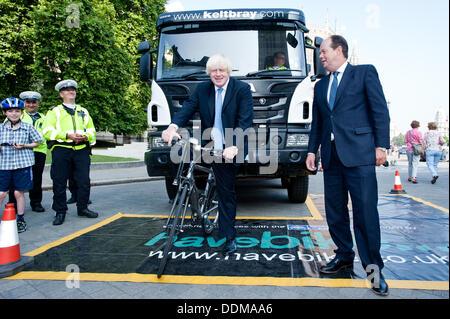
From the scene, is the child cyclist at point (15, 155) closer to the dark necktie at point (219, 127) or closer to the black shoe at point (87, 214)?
the black shoe at point (87, 214)

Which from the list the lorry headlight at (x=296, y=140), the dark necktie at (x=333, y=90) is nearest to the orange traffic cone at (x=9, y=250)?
the dark necktie at (x=333, y=90)

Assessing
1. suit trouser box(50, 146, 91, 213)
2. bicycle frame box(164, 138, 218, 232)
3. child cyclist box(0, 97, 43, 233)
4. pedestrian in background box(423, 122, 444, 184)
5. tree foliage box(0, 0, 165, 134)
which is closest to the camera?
bicycle frame box(164, 138, 218, 232)

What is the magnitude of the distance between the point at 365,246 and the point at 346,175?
58 cm

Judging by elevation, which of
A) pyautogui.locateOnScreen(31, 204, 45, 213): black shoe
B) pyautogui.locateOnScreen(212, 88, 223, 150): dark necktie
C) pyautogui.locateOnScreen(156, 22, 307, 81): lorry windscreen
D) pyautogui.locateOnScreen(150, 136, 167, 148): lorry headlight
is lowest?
pyautogui.locateOnScreen(31, 204, 45, 213): black shoe

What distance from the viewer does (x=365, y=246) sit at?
277 cm

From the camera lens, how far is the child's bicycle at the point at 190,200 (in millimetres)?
3135

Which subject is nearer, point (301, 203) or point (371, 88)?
point (371, 88)

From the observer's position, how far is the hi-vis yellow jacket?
5.00m

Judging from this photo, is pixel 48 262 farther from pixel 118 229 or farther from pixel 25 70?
pixel 25 70

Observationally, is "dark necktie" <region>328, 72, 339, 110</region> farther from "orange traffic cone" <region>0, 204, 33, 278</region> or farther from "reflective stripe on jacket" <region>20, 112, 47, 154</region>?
"reflective stripe on jacket" <region>20, 112, 47, 154</region>

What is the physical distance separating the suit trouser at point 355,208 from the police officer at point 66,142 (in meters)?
3.69

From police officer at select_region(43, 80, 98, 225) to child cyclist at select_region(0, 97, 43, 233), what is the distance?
1.02 feet

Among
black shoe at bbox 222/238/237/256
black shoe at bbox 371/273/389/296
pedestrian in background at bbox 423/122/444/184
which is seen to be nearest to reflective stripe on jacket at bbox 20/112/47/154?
black shoe at bbox 222/238/237/256

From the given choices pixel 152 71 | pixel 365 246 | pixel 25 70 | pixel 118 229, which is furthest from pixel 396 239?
pixel 25 70
